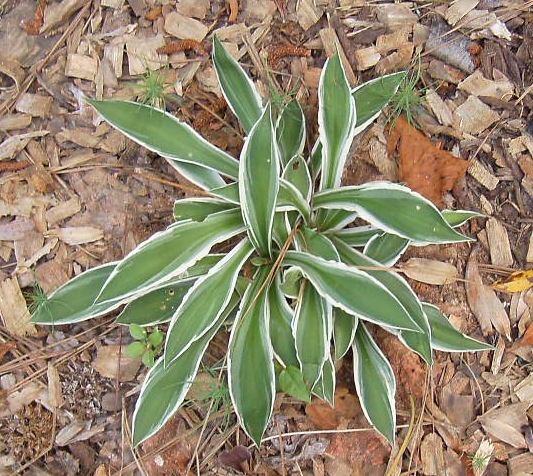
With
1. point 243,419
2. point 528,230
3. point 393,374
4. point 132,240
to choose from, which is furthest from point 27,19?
point 528,230

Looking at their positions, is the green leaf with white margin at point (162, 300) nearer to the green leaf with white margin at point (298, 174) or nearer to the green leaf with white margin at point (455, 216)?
the green leaf with white margin at point (298, 174)

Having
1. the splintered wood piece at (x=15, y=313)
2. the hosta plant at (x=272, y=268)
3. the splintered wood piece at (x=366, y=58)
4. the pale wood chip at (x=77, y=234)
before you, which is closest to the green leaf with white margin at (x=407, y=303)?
the hosta plant at (x=272, y=268)

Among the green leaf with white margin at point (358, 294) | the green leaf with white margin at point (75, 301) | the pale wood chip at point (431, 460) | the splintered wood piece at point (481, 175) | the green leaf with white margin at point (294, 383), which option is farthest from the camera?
the splintered wood piece at point (481, 175)

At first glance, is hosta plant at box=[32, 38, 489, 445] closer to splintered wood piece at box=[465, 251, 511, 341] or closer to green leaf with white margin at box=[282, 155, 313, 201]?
green leaf with white margin at box=[282, 155, 313, 201]

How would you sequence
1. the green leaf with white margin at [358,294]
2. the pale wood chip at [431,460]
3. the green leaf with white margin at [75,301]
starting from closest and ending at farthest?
the green leaf with white margin at [358,294] < the green leaf with white margin at [75,301] < the pale wood chip at [431,460]

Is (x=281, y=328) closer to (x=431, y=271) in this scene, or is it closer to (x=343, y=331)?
(x=343, y=331)
